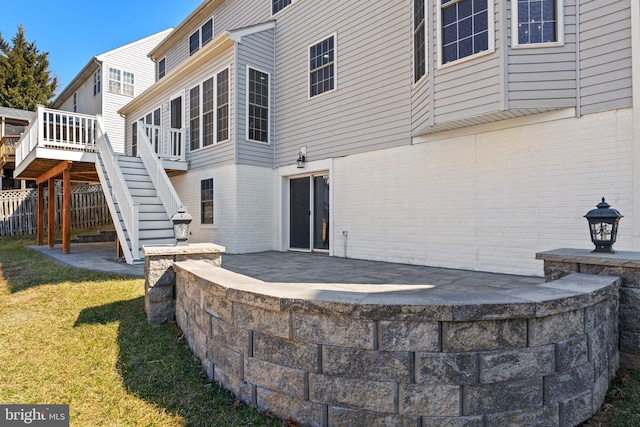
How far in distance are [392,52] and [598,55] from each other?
3.39 metres

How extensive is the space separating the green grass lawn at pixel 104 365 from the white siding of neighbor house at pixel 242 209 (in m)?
3.89

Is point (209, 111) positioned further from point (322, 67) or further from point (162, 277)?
point (162, 277)

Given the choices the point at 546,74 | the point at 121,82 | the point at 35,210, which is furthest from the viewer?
the point at 121,82

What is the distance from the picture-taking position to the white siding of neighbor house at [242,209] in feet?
28.2

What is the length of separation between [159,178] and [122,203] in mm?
1053

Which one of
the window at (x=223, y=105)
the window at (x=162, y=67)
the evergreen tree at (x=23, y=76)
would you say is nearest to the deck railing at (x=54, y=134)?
the window at (x=223, y=105)

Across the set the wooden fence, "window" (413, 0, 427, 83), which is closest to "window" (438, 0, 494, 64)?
"window" (413, 0, 427, 83)

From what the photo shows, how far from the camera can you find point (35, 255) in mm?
8523

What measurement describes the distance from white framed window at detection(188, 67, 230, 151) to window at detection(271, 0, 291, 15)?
2.39 meters

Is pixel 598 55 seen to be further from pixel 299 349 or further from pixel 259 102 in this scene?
pixel 259 102

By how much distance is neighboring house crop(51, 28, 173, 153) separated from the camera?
615 inches

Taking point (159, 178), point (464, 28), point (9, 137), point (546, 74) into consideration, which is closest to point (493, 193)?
point (546, 74)

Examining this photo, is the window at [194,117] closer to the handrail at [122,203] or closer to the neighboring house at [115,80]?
the handrail at [122,203]

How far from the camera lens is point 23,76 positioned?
2414cm
